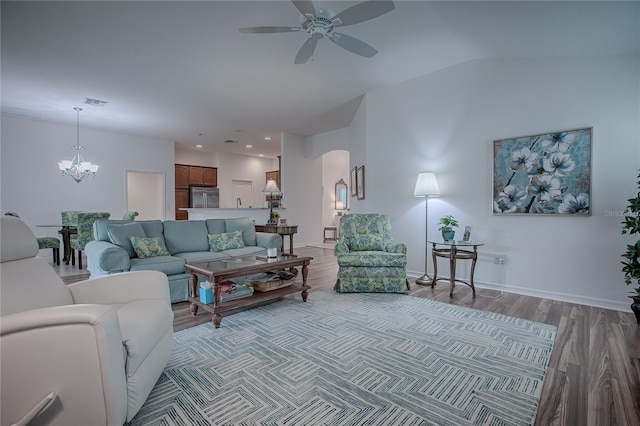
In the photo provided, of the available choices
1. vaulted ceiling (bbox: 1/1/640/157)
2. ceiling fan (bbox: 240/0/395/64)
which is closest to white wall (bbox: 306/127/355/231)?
vaulted ceiling (bbox: 1/1/640/157)

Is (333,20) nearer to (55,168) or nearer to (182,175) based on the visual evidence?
(55,168)

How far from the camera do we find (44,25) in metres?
2.99

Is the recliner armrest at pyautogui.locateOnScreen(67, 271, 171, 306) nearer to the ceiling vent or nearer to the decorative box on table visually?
the decorative box on table

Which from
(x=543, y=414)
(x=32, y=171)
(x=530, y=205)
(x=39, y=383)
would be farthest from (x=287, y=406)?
(x=32, y=171)

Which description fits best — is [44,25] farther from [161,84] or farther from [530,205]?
[530,205]

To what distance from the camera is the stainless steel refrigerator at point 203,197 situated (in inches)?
353

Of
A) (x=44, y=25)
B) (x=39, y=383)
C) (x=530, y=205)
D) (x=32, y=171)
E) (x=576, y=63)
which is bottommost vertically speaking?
(x=39, y=383)

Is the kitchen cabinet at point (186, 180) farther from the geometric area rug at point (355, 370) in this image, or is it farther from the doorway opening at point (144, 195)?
the geometric area rug at point (355, 370)

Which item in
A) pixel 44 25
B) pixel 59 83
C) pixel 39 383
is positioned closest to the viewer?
pixel 39 383

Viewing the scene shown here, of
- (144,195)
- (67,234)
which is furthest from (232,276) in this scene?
(144,195)

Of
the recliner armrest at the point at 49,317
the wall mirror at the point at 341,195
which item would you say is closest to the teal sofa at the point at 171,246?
the recliner armrest at the point at 49,317

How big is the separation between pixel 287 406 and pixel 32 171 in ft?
24.7

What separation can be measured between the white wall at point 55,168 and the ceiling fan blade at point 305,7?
22.1ft

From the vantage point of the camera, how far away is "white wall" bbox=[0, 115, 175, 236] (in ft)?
19.5
